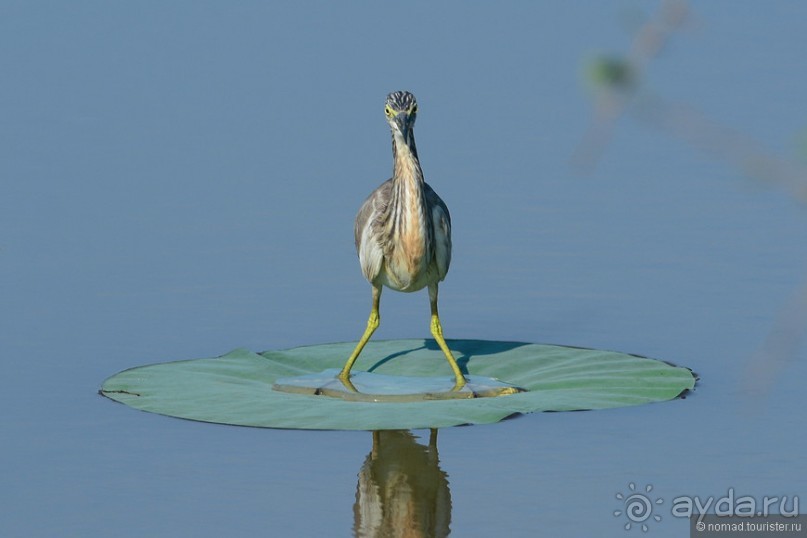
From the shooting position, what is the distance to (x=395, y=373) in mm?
11711

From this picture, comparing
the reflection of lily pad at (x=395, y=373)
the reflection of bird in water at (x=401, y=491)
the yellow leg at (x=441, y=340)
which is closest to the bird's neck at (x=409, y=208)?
the yellow leg at (x=441, y=340)

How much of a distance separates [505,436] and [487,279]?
380 centimetres

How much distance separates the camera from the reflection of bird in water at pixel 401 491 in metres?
8.39

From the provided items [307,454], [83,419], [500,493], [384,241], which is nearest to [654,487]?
[500,493]

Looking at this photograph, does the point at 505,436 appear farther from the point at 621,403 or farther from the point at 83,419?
the point at 83,419

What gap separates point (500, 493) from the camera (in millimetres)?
8906

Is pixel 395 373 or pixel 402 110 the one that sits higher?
pixel 402 110
